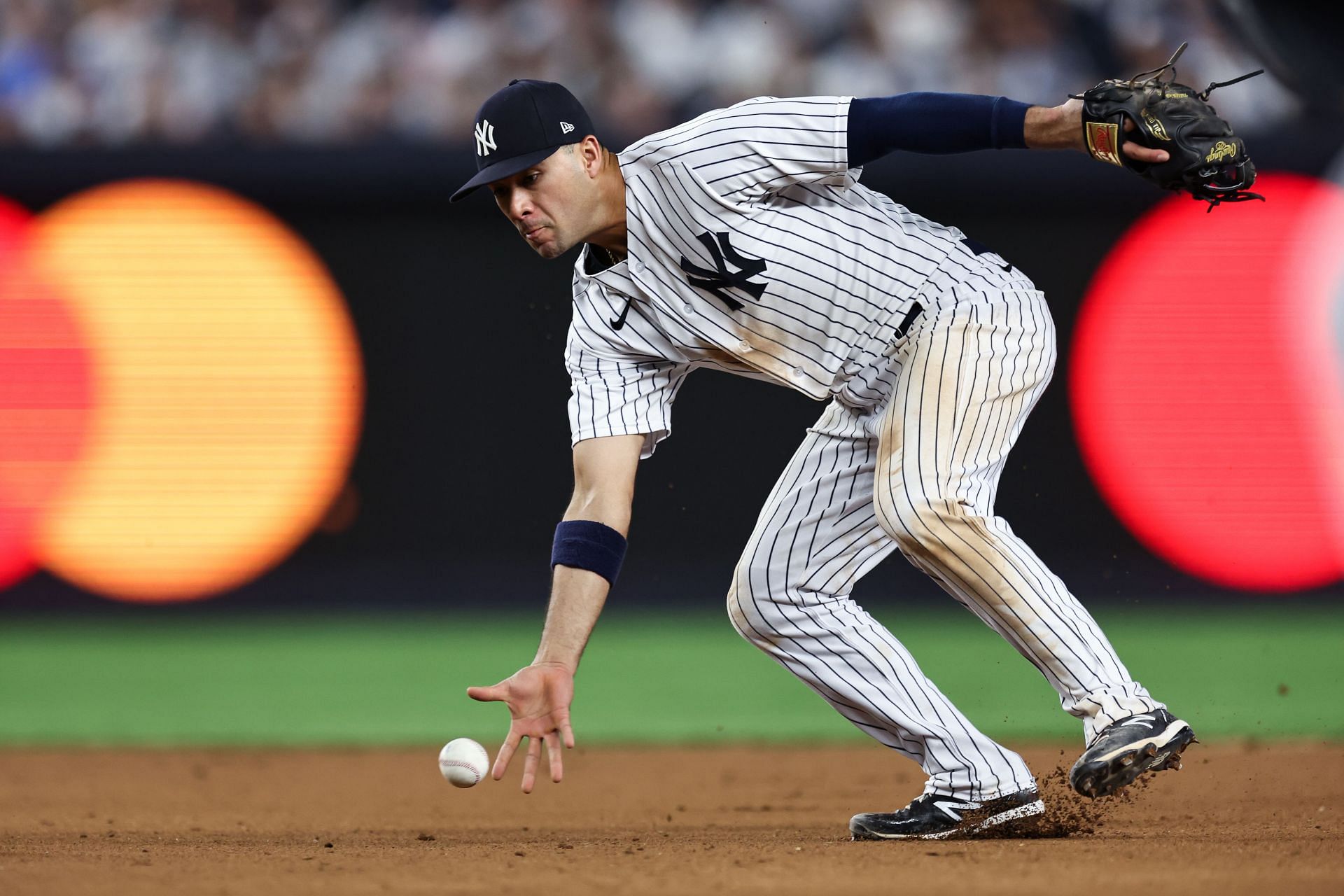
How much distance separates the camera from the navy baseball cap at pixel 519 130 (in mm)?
3539

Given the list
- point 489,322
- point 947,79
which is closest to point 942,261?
point 489,322

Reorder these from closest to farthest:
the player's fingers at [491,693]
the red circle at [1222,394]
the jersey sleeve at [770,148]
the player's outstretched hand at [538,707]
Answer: the player's fingers at [491,693]
the player's outstretched hand at [538,707]
the jersey sleeve at [770,148]
the red circle at [1222,394]

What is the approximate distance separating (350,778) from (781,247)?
2.45 meters

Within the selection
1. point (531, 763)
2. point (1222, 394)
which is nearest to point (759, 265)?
point (531, 763)

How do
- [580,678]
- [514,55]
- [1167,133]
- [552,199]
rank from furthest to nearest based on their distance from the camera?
[514,55]
[580,678]
[552,199]
[1167,133]

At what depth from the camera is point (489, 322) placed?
771cm

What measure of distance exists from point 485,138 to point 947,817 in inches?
74.6

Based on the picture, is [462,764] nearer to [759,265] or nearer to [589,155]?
[759,265]

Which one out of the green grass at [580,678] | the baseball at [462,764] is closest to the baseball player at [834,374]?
the baseball at [462,764]

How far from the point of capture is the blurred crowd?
28.6ft

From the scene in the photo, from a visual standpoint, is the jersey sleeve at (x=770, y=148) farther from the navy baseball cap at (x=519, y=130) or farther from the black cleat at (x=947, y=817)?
the black cleat at (x=947, y=817)

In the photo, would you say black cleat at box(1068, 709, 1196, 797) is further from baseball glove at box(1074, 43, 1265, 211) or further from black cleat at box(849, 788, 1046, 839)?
baseball glove at box(1074, 43, 1265, 211)

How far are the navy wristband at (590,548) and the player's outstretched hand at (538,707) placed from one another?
0.29 meters

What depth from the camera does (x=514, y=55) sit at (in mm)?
9016
